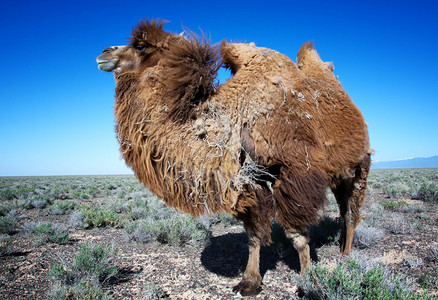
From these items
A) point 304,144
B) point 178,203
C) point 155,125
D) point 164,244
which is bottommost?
point 164,244

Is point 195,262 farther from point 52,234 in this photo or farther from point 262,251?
point 52,234

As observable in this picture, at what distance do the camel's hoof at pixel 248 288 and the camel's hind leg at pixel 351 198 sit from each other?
202 centimetres

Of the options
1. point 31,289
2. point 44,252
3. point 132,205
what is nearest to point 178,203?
point 31,289

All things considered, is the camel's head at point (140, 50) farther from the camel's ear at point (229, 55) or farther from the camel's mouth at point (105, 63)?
the camel's ear at point (229, 55)

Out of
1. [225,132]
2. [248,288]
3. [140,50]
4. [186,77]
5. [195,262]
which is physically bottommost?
[195,262]

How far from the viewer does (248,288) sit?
3.59 metres

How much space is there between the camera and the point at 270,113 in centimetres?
312

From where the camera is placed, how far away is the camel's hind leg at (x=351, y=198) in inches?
173

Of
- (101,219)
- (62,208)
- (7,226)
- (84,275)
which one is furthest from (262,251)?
(62,208)

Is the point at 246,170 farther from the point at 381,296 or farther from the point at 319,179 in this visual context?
the point at 381,296

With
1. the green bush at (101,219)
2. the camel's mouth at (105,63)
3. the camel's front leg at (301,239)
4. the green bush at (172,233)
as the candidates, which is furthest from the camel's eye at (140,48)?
the green bush at (101,219)

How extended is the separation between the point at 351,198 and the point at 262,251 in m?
2.11

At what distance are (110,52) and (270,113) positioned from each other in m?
2.19

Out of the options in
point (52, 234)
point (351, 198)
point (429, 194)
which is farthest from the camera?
point (429, 194)
